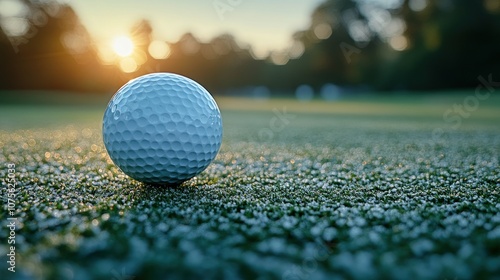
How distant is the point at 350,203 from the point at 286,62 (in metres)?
62.4

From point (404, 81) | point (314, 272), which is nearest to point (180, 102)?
point (314, 272)

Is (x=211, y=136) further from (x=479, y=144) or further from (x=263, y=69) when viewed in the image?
(x=263, y=69)

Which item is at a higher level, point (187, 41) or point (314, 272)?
point (187, 41)

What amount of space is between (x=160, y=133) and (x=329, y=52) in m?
55.5

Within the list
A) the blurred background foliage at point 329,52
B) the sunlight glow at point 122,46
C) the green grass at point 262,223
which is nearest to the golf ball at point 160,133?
the green grass at point 262,223

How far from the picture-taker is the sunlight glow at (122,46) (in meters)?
35.0

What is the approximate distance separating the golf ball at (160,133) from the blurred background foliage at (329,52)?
124 feet

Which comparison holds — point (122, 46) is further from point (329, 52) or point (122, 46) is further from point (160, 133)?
point (160, 133)

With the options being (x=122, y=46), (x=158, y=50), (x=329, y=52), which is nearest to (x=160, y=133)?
(x=122, y=46)

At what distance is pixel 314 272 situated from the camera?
2.04 meters

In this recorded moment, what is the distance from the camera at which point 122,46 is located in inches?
1384

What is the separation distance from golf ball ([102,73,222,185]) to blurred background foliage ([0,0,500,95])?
37.7 m

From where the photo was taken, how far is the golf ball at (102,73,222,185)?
3.90 m

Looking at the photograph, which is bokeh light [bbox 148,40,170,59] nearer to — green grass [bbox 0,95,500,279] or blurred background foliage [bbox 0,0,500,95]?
blurred background foliage [bbox 0,0,500,95]
